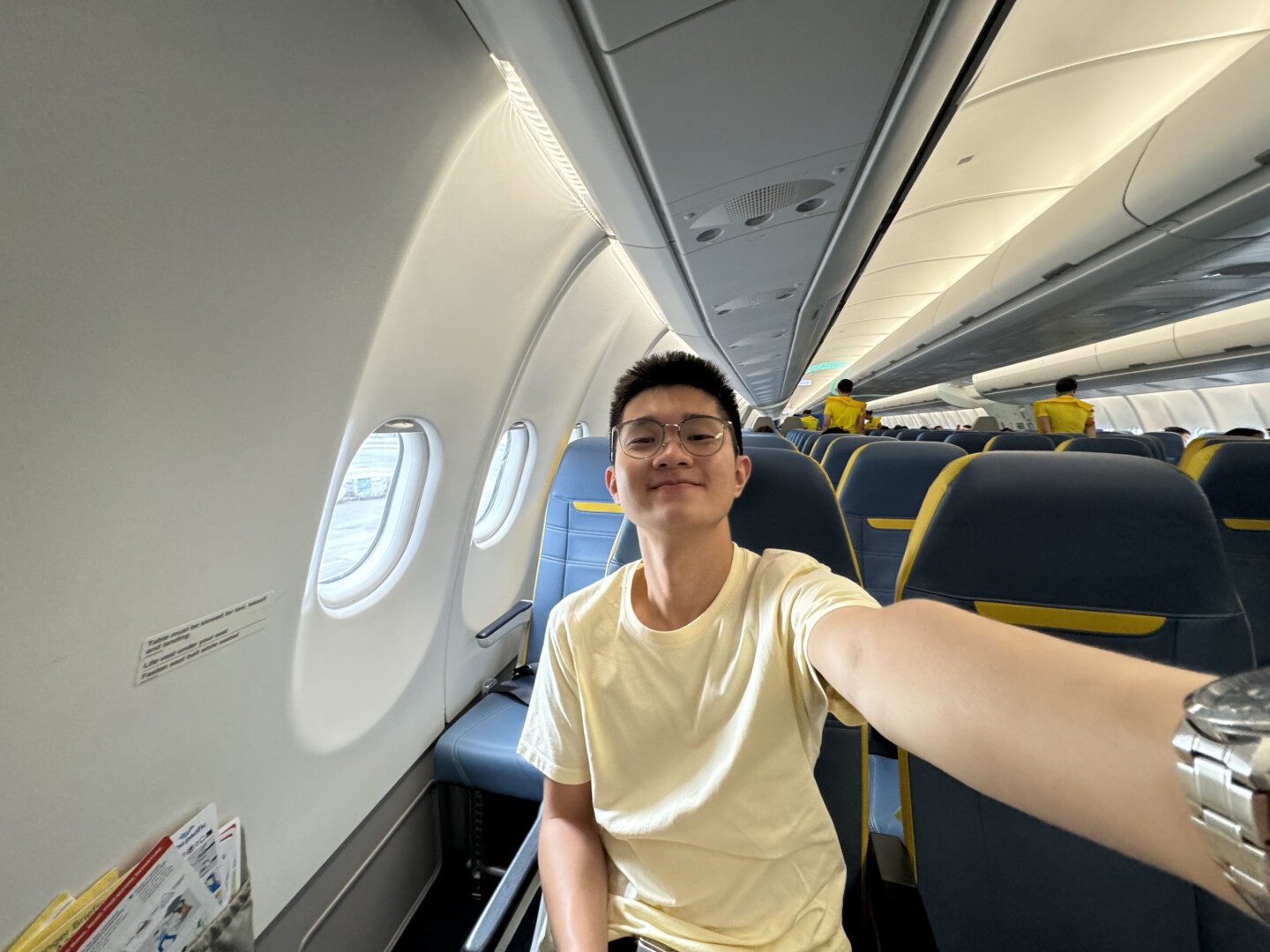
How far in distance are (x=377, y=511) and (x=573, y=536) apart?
1.06 meters

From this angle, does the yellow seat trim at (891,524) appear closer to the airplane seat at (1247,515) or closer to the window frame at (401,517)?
the airplane seat at (1247,515)

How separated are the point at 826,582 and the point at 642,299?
4306mm

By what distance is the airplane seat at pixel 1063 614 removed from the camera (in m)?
1.12

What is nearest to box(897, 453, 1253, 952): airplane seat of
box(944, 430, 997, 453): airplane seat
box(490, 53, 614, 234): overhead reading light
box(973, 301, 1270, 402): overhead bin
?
box(490, 53, 614, 234): overhead reading light

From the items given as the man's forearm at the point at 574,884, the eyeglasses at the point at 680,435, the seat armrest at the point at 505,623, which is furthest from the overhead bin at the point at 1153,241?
the seat armrest at the point at 505,623

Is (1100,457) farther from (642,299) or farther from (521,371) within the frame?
(642,299)

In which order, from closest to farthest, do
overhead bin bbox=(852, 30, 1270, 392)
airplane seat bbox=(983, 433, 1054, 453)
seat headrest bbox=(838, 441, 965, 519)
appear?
overhead bin bbox=(852, 30, 1270, 392)
seat headrest bbox=(838, 441, 965, 519)
airplane seat bbox=(983, 433, 1054, 453)

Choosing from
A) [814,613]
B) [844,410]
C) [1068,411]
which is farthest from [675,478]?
[844,410]

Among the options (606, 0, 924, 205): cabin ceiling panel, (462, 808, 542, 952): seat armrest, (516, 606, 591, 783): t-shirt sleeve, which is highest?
(606, 0, 924, 205): cabin ceiling panel

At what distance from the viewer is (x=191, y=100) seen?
0.95 metres

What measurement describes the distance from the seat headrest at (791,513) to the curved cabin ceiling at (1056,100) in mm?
1580

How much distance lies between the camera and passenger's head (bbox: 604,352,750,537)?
3.78 feet

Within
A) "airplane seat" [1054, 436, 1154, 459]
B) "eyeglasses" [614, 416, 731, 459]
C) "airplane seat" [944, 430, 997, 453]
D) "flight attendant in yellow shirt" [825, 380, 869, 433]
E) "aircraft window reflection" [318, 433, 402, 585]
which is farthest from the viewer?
"flight attendant in yellow shirt" [825, 380, 869, 433]

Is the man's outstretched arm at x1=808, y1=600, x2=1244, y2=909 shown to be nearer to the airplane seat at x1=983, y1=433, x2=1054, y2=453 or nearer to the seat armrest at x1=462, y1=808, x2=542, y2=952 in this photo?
the seat armrest at x1=462, y1=808, x2=542, y2=952
